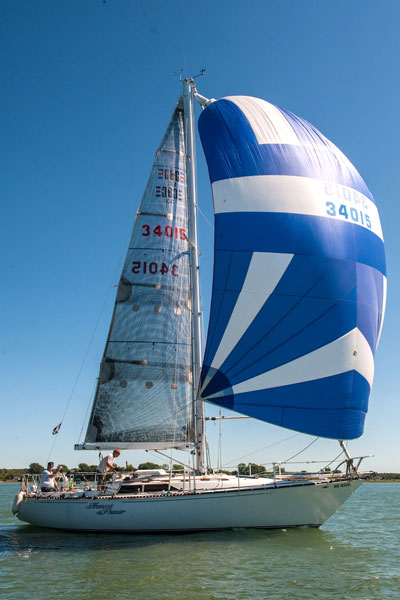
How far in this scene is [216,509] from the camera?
431 inches

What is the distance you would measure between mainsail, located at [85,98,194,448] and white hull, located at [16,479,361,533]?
221 centimetres

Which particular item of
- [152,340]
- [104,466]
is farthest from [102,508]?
[152,340]

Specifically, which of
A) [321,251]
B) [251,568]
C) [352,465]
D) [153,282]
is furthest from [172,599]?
[153,282]

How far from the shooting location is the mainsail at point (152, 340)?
13.5 m

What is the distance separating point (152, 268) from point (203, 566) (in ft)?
28.0

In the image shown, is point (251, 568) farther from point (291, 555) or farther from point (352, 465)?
point (352, 465)

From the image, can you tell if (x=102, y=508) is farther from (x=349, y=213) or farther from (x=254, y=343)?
(x=349, y=213)

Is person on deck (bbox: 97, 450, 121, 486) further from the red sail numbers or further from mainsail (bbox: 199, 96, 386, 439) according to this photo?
the red sail numbers

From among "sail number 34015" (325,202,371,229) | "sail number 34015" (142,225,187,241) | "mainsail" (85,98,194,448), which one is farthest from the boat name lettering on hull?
"sail number 34015" (325,202,371,229)

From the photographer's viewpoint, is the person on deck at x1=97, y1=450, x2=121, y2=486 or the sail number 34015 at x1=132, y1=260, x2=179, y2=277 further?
the sail number 34015 at x1=132, y1=260, x2=179, y2=277

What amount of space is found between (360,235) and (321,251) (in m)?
1.43

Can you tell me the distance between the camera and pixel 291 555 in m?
9.13

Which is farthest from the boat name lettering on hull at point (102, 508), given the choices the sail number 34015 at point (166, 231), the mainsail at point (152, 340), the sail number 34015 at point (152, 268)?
the sail number 34015 at point (166, 231)

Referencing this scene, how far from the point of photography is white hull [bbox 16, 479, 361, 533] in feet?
36.0
